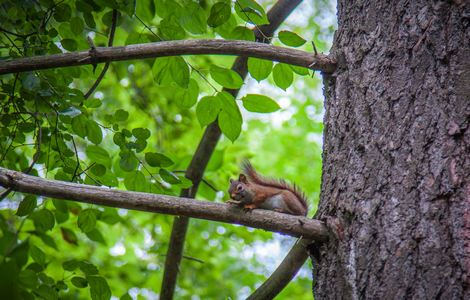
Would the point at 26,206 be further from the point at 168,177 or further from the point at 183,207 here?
the point at 183,207

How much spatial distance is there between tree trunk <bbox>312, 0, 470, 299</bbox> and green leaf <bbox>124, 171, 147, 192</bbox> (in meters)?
0.83

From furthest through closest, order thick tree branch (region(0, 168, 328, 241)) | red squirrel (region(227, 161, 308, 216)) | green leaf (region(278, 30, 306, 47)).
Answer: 1. red squirrel (region(227, 161, 308, 216))
2. green leaf (region(278, 30, 306, 47))
3. thick tree branch (region(0, 168, 328, 241))

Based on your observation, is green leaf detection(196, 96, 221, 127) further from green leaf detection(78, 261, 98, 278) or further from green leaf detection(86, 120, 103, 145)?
green leaf detection(78, 261, 98, 278)

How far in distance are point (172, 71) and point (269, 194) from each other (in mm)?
956

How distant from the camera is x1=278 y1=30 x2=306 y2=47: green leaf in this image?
213 cm

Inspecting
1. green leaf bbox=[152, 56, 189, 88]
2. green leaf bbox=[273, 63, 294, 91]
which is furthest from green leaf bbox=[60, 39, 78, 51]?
green leaf bbox=[273, 63, 294, 91]

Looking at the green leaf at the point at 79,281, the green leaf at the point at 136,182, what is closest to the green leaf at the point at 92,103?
the green leaf at the point at 136,182

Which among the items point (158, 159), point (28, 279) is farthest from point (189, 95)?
point (28, 279)

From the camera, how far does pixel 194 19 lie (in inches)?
96.5

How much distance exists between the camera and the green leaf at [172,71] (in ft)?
7.74

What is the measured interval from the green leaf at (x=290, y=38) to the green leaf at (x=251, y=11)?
8cm

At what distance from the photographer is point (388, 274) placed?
5.21 feet

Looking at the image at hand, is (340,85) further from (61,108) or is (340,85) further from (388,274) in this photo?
(61,108)

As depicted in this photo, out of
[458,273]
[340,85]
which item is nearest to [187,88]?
[340,85]
